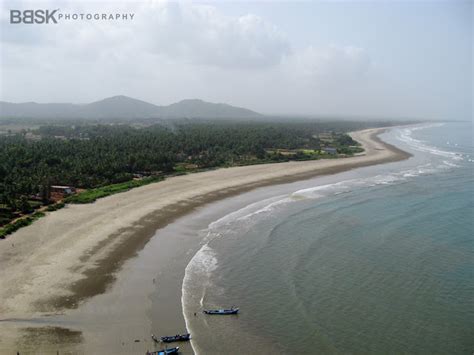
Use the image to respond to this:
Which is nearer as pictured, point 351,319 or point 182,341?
point 182,341

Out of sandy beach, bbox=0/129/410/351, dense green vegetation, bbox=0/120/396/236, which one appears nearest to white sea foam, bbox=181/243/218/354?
sandy beach, bbox=0/129/410/351

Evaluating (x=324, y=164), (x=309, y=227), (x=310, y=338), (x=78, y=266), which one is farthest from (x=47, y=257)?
(x=324, y=164)

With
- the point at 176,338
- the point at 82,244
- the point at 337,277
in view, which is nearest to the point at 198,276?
the point at 176,338

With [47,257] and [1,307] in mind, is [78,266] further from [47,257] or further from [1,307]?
[1,307]

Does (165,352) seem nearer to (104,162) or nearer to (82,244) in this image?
(82,244)

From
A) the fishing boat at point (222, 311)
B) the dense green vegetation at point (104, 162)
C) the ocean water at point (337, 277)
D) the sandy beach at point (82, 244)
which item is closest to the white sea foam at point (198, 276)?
the ocean water at point (337, 277)

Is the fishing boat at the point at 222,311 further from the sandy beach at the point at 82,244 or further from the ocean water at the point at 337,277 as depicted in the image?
the sandy beach at the point at 82,244
